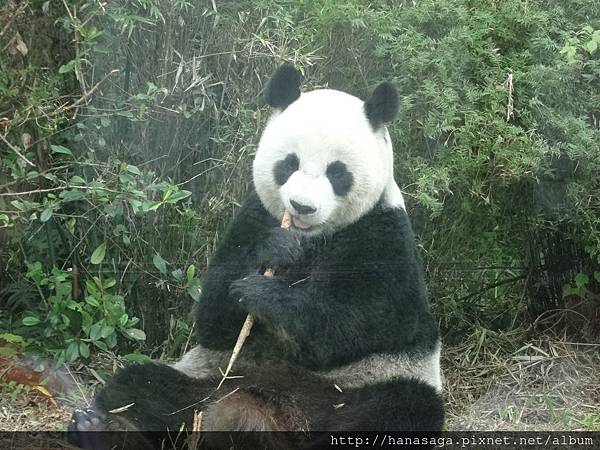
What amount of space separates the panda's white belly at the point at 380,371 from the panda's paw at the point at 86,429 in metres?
1.00

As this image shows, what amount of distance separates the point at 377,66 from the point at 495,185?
81 cm

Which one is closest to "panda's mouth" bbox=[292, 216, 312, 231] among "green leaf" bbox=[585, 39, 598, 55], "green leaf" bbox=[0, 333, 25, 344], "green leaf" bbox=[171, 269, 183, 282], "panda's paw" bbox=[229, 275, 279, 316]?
"panda's paw" bbox=[229, 275, 279, 316]

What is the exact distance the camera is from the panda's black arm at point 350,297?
405cm

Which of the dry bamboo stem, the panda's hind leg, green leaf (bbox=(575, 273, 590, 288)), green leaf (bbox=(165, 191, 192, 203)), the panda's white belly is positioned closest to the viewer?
the panda's hind leg

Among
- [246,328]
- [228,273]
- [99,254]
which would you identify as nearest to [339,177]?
[228,273]

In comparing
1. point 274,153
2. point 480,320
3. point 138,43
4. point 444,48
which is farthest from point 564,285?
point 138,43

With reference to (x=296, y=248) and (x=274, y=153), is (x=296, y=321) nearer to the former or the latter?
(x=296, y=248)

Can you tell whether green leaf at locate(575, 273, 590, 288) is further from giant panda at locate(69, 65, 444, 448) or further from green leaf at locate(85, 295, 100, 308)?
green leaf at locate(85, 295, 100, 308)

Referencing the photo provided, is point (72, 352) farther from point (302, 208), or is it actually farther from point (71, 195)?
point (302, 208)

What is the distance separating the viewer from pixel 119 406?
4027mm

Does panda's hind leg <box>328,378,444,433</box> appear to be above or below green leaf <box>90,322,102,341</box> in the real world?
below

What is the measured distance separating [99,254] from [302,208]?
1.10 metres

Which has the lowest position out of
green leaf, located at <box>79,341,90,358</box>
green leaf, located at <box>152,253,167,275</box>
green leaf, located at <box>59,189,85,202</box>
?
green leaf, located at <box>79,341,90,358</box>

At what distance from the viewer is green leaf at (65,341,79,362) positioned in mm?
4438
